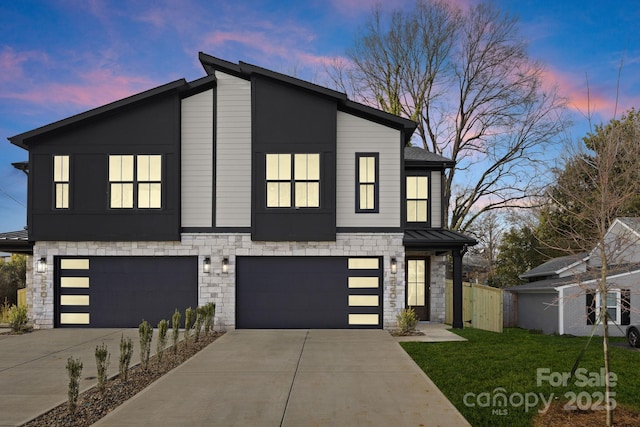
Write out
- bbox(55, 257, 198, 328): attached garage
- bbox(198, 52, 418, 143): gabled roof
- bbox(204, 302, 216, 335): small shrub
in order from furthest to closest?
bbox(55, 257, 198, 328): attached garage, bbox(198, 52, 418, 143): gabled roof, bbox(204, 302, 216, 335): small shrub

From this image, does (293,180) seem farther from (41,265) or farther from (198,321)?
(41,265)

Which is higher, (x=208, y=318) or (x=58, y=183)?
(x=58, y=183)

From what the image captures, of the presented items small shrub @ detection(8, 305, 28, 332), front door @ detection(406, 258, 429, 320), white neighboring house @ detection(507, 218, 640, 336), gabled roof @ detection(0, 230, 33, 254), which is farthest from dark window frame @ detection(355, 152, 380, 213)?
small shrub @ detection(8, 305, 28, 332)

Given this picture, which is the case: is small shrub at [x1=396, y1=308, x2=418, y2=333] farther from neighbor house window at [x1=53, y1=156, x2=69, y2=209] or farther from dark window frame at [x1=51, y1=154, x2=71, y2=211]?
neighbor house window at [x1=53, y1=156, x2=69, y2=209]

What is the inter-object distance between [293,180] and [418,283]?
6058 mm

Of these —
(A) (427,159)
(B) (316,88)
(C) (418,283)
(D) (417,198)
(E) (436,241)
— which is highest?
(B) (316,88)

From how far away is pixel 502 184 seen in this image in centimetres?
2425

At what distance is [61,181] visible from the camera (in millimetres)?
13547

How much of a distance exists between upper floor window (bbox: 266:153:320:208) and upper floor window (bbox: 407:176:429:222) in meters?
3.99

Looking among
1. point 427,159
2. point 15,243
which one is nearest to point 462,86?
point 427,159

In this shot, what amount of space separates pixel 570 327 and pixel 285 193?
10948 mm

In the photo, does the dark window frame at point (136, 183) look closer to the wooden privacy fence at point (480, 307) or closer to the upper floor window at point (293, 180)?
the upper floor window at point (293, 180)

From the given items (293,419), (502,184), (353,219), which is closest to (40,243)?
(353,219)

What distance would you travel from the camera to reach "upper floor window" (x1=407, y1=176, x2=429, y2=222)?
610 inches
